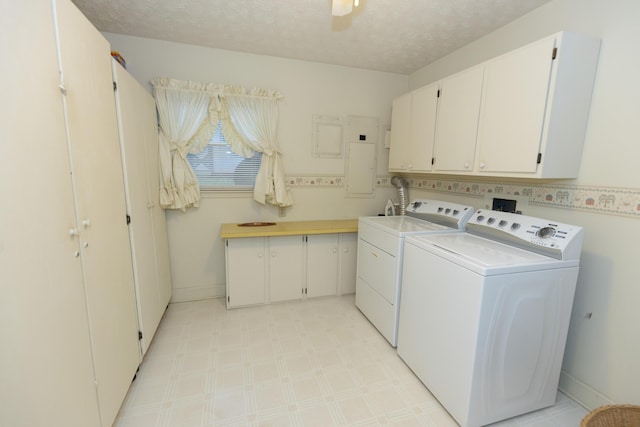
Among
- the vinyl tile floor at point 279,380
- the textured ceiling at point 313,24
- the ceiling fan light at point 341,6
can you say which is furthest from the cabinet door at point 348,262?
the ceiling fan light at point 341,6

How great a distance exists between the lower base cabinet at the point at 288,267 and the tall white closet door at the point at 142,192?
65 centimetres

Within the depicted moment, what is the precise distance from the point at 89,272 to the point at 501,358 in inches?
85.6

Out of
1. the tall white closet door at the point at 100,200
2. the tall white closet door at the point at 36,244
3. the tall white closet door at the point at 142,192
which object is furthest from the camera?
the tall white closet door at the point at 142,192

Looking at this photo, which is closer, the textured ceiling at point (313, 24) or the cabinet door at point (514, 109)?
the cabinet door at point (514, 109)

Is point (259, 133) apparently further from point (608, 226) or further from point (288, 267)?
point (608, 226)

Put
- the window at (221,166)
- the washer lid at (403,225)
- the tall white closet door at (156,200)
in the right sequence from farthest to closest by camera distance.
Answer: the window at (221,166) → the tall white closet door at (156,200) → the washer lid at (403,225)

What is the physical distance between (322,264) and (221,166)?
5.04 feet

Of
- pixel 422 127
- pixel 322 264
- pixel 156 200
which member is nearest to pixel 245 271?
pixel 322 264

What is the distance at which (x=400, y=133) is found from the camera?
117 inches

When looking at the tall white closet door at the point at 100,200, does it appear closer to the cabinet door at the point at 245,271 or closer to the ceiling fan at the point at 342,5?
the cabinet door at the point at 245,271

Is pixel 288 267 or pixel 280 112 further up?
pixel 280 112

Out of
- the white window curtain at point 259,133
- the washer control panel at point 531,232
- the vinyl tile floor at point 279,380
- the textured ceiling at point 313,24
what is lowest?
the vinyl tile floor at point 279,380

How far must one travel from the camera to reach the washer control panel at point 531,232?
1538mm

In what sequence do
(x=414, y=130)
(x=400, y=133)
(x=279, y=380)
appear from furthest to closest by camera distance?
(x=400, y=133), (x=414, y=130), (x=279, y=380)
